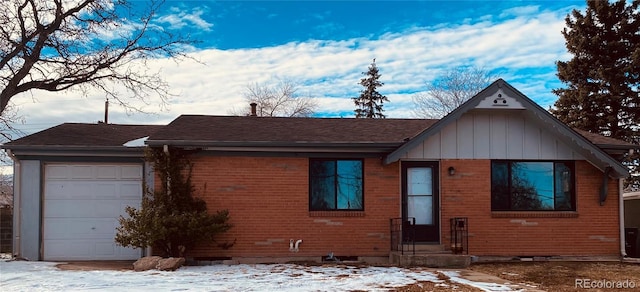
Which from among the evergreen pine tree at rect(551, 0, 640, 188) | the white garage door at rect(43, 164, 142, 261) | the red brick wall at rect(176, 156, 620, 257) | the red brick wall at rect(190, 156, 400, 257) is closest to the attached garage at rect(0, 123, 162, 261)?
→ the white garage door at rect(43, 164, 142, 261)

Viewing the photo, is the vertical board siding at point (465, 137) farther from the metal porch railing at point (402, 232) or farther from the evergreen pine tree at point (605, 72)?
the evergreen pine tree at point (605, 72)

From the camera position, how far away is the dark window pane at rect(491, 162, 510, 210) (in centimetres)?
1346

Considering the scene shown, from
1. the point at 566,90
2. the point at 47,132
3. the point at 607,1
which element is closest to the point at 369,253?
the point at 47,132

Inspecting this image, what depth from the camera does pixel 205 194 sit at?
507 inches

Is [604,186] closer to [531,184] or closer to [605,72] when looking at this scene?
[531,184]

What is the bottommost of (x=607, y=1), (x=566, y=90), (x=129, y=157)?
(x=129, y=157)

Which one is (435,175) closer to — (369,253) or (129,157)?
(369,253)

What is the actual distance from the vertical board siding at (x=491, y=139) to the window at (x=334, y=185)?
1.77m

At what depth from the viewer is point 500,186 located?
1349 cm

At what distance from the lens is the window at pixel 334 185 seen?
1325cm

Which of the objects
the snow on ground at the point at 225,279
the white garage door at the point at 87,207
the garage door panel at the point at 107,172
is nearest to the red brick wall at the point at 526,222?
the snow on ground at the point at 225,279

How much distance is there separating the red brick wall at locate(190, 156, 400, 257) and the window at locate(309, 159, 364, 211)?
0.16 metres

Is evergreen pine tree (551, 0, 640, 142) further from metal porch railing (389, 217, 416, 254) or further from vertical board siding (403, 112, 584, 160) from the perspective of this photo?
metal porch railing (389, 217, 416, 254)

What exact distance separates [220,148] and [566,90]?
1736cm
